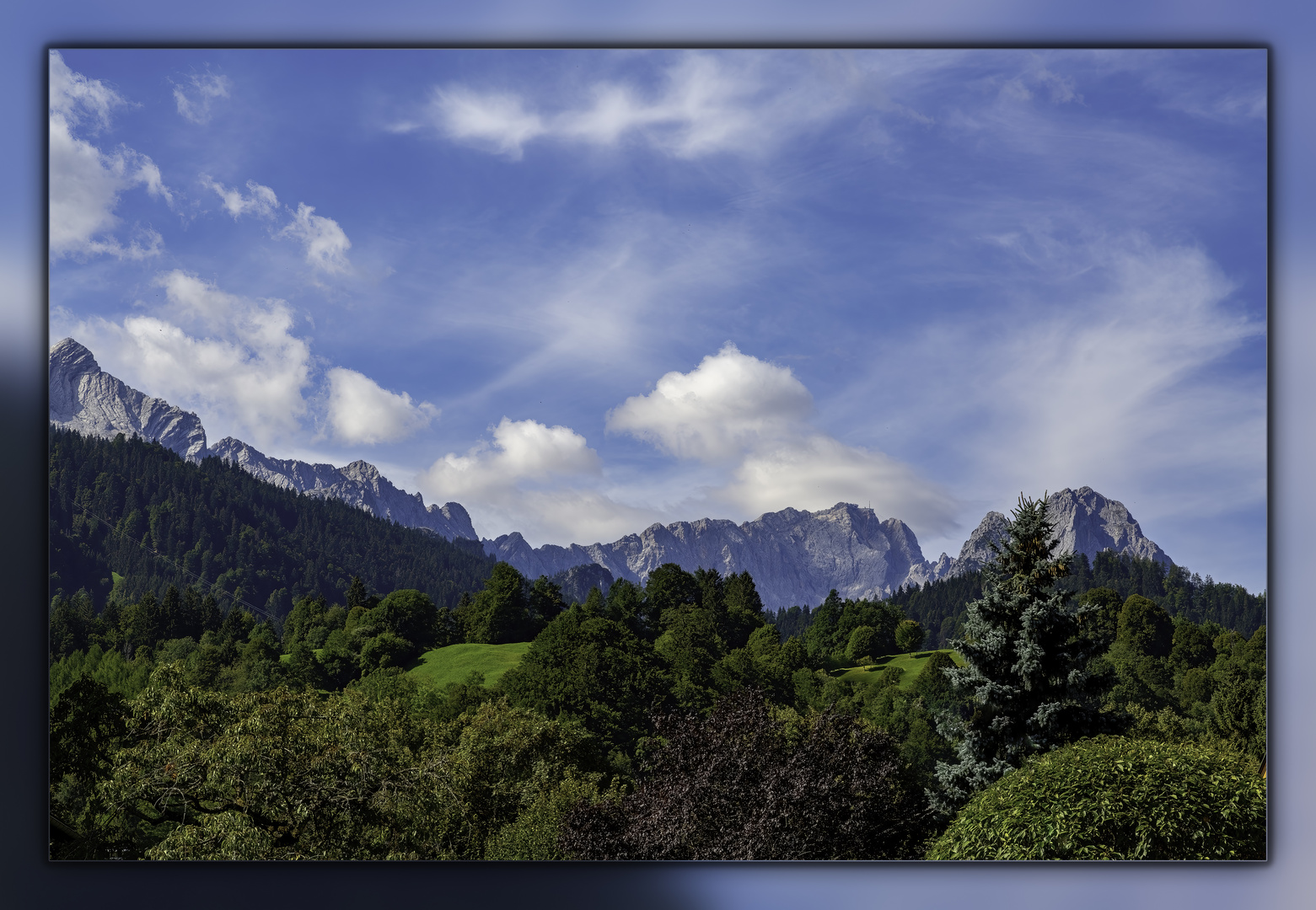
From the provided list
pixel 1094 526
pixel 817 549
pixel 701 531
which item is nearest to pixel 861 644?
pixel 817 549

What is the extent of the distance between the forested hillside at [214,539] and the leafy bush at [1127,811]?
3606 millimetres

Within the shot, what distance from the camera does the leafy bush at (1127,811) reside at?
5.21 metres

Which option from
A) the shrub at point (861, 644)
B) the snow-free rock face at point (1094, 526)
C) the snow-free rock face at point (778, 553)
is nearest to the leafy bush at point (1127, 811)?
the shrub at point (861, 644)

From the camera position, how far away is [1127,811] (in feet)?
17.1

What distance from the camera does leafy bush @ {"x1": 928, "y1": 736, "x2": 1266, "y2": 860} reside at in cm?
521

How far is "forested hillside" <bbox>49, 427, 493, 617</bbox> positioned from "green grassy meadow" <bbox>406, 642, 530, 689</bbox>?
337 mm

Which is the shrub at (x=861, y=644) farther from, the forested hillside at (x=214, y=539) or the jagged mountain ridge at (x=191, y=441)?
the jagged mountain ridge at (x=191, y=441)

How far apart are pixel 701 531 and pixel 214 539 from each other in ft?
10.6

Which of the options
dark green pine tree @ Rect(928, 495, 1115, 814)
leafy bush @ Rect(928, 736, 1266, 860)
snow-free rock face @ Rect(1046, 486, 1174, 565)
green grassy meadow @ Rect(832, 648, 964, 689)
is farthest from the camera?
green grassy meadow @ Rect(832, 648, 964, 689)

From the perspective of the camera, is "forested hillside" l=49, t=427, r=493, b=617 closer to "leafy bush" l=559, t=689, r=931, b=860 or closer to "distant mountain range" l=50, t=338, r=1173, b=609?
"distant mountain range" l=50, t=338, r=1173, b=609

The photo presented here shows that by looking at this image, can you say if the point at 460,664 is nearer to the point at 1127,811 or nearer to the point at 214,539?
the point at 214,539

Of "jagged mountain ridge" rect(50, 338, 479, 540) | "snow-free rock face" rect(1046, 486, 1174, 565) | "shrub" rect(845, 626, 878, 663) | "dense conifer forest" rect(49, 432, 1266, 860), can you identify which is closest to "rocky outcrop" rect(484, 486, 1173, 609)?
"snow-free rock face" rect(1046, 486, 1174, 565)

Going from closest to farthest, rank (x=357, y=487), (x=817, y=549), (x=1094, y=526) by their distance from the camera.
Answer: (x=1094, y=526)
(x=817, y=549)
(x=357, y=487)

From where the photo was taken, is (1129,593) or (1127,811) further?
(1129,593)
